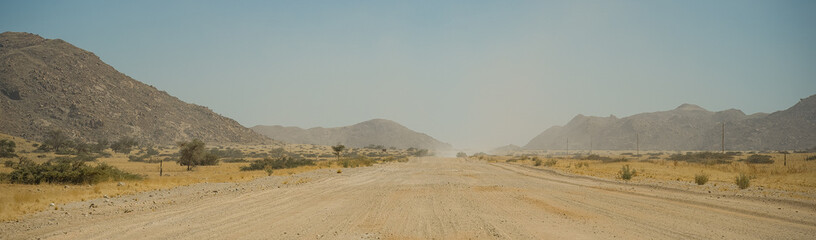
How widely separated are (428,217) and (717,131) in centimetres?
17003

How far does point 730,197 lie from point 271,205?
55.9ft

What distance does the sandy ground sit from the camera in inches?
363

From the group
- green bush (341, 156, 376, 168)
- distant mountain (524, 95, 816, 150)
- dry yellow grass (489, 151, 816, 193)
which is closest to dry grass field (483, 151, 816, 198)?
dry yellow grass (489, 151, 816, 193)

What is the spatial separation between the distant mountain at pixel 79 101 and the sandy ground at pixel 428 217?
239ft

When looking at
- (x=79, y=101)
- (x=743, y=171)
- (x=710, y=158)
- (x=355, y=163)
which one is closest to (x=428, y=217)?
(x=743, y=171)

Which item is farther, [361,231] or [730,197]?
[730,197]

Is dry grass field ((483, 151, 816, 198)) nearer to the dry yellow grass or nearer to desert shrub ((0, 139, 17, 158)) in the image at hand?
the dry yellow grass

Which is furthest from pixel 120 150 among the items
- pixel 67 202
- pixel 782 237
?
pixel 782 237

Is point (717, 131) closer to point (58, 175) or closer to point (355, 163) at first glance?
point (355, 163)

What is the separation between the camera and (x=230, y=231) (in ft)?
31.5

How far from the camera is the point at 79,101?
7869 cm

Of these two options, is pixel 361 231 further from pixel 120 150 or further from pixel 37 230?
pixel 120 150

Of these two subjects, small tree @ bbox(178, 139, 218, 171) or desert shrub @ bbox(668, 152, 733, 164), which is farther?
desert shrub @ bbox(668, 152, 733, 164)

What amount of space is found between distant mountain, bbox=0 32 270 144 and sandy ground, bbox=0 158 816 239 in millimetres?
72835
